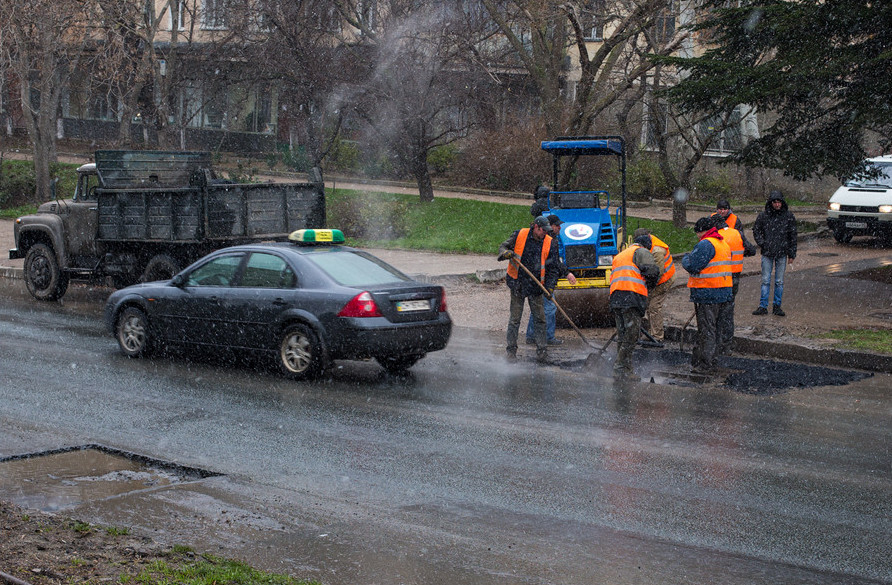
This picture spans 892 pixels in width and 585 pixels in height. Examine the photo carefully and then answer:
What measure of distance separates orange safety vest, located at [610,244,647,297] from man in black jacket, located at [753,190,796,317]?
13.4 feet

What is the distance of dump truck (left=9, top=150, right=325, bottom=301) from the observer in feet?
51.3

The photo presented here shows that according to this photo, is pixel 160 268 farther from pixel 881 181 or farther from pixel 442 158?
pixel 442 158

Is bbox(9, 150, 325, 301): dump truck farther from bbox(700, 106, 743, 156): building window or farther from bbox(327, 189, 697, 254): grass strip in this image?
bbox(700, 106, 743, 156): building window

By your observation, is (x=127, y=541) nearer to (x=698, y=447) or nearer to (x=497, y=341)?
(x=698, y=447)

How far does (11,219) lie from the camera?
100ft

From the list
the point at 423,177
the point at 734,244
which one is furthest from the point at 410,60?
the point at 734,244

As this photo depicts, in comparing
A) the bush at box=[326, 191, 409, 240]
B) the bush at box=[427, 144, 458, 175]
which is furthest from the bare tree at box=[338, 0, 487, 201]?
the bush at box=[427, 144, 458, 175]

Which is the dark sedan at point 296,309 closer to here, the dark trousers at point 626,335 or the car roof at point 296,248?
the car roof at point 296,248

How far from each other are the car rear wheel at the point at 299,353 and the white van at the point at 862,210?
643 inches

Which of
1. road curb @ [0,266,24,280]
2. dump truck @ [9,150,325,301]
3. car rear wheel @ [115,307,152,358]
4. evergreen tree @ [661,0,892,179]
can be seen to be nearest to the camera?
car rear wheel @ [115,307,152,358]

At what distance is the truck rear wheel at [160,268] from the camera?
16.0 metres

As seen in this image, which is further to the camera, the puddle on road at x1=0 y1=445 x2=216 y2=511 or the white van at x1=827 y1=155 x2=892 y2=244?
the white van at x1=827 y1=155 x2=892 y2=244

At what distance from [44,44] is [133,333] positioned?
775 inches

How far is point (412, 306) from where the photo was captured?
10547 millimetres
